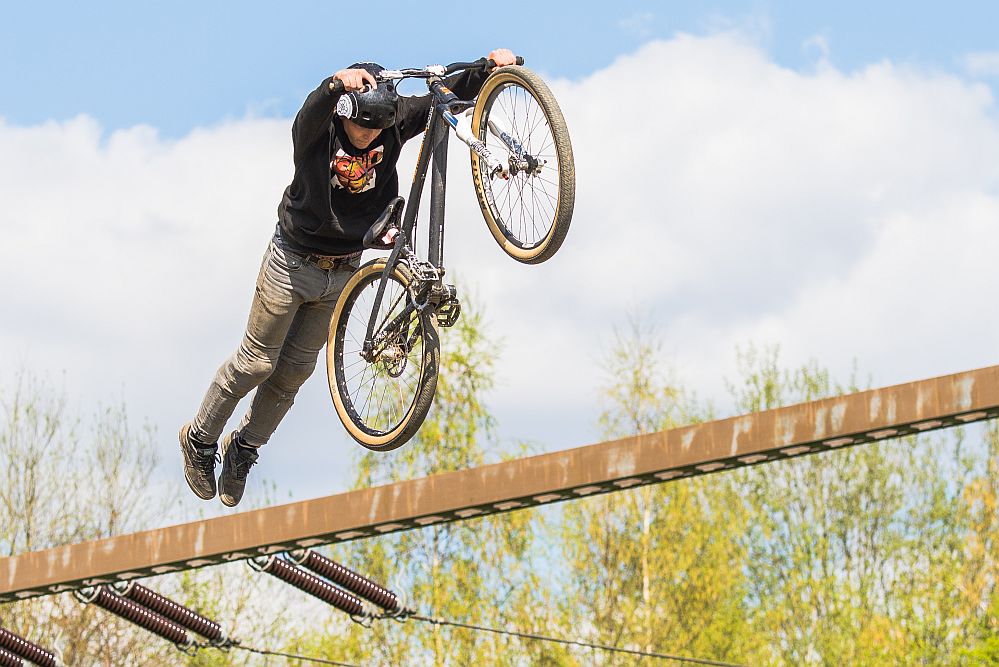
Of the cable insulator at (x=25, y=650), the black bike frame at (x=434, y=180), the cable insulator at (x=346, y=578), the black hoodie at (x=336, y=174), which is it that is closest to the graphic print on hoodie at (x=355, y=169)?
the black hoodie at (x=336, y=174)

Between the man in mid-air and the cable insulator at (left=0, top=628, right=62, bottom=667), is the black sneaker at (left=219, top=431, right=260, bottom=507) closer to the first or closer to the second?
the man in mid-air

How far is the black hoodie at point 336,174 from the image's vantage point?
7.37 metres

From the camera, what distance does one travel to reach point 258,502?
2959cm

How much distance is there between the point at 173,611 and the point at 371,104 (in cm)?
651

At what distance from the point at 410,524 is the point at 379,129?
9.42ft

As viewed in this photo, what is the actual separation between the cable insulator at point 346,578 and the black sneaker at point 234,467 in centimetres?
145

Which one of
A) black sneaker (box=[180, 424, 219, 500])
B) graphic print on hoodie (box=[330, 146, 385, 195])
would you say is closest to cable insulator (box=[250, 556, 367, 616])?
black sneaker (box=[180, 424, 219, 500])

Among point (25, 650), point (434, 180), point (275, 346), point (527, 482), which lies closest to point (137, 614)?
point (25, 650)

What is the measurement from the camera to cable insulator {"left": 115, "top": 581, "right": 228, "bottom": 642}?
12031 millimetres

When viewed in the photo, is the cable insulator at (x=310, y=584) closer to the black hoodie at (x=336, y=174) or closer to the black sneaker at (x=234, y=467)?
the black sneaker at (x=234, y=467)

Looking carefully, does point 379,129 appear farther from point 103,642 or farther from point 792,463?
point 792,463

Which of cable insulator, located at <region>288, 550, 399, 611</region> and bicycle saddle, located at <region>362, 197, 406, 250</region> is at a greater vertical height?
bicycle saddle, located at <region>362, 197, 406, 250</region>

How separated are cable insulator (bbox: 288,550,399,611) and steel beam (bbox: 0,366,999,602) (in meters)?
0.78

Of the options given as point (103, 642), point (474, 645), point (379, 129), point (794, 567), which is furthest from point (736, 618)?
point (379, 129)
